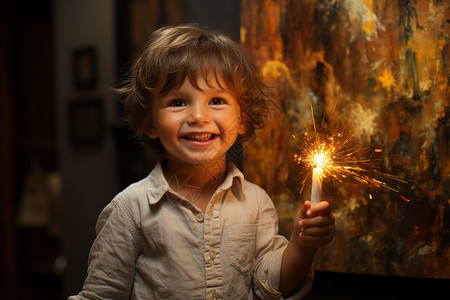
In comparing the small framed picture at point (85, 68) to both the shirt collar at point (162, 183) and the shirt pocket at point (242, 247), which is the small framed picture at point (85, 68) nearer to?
the shirt collar at point (162, 183)

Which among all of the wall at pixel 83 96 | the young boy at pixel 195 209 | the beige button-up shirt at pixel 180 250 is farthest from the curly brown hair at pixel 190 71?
the wall at pixel 83 96

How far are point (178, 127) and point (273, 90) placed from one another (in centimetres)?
24

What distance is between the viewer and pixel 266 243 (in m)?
0.78

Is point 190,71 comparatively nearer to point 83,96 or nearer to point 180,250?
point 180,250

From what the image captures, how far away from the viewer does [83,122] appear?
4.22 feet

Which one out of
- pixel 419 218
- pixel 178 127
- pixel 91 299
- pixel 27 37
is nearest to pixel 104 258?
pixel 91 299

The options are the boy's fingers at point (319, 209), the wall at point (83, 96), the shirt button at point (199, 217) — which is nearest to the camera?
the boy's fingers at point (319, 209)

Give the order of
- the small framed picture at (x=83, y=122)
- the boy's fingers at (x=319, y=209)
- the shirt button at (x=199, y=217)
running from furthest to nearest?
1. the small framed picture at (x=83, y=122)
2. the shirt button at (x=199, y=217)
3. the boy's fingers at (x=319, y=209)

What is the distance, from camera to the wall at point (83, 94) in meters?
1.18

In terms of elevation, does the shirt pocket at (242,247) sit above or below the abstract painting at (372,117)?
below

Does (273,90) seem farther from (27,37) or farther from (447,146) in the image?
(27,37)

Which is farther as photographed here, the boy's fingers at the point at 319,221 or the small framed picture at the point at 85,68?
the small framed picture at the point at 85,68

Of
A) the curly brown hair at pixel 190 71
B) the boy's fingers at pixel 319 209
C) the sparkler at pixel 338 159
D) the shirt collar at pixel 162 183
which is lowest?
the boy's fingers at pixel 319 209

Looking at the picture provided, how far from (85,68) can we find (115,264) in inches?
26.7
